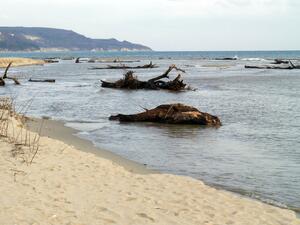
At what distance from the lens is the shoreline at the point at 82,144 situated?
10141mm

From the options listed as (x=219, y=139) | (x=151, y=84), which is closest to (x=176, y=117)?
(x=219, y=139)

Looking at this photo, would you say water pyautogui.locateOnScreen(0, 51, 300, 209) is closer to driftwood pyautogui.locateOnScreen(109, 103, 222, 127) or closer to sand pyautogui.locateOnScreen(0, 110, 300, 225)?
driftwood pyautogui.locateOnScreen(109, 103, 222, 127)

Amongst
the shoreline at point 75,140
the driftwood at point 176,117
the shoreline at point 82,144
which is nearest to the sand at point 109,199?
the shoreline at point 82,144

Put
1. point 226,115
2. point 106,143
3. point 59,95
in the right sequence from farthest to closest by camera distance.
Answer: point 59,95, point 226,115, point 106,143

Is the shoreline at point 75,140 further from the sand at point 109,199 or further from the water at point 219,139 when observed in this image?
the sand at point 109,199

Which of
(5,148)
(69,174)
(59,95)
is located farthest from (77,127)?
(59,95)

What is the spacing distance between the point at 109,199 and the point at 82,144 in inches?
226

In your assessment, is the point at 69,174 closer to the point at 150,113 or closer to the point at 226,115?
the point at 150,113

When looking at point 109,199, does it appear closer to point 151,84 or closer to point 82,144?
point 82,144

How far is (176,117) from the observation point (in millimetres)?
17516

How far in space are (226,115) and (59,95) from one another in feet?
42.9

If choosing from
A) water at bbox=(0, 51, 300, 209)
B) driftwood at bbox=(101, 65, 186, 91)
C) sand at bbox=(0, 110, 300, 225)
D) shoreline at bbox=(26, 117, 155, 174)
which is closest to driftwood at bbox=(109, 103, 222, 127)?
water at bbox=(0, 51, 300, 209)

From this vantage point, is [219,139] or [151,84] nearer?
[219,139]

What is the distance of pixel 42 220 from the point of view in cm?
628
